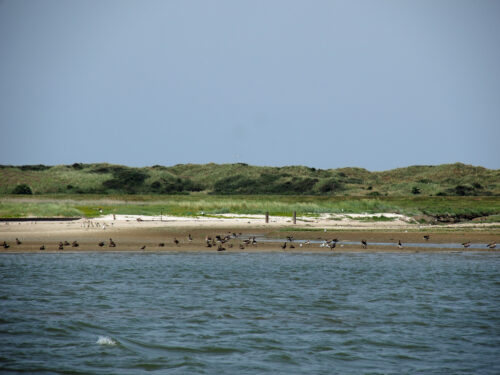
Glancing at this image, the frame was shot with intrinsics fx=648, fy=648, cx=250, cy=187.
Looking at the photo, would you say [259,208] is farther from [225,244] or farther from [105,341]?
[105,341]

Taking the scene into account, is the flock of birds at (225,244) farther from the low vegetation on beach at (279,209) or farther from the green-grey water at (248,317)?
the low vegetation on beach at (279,209)

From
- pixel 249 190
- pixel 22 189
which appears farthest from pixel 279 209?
pixel 249 190

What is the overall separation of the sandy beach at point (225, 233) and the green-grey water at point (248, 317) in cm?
568

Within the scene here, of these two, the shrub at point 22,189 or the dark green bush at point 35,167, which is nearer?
the shrub at point 22,189

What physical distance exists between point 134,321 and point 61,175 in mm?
119022

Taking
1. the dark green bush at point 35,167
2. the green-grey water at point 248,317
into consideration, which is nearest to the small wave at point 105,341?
the green-grey water at point 248,317

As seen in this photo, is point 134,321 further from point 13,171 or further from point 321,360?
point 13,171

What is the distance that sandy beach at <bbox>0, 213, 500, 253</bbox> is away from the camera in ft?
114

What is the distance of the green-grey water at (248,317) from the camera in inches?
528

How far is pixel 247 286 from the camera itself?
2275cm

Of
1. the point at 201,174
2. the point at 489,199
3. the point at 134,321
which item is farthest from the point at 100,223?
the point at 201,174

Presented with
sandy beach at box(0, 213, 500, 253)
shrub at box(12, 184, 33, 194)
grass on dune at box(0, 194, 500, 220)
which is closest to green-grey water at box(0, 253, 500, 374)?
sandy beach at box(0, 213, 500, 253)

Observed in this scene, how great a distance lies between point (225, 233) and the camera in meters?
42.3

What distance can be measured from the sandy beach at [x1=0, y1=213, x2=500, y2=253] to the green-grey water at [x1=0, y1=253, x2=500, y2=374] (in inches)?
224
